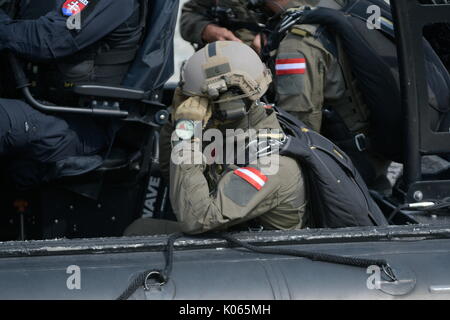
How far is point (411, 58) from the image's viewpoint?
2.36 m

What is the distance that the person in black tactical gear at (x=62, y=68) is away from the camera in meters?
2.64

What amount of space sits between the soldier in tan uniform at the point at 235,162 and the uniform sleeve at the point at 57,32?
46 cm

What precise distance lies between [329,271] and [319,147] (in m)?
0.54

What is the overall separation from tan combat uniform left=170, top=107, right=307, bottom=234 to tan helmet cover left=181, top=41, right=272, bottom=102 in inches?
4.1

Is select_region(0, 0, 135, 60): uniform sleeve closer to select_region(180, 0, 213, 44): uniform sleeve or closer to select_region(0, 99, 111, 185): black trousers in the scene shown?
select_region(0, 99, 111, 185): black trousers

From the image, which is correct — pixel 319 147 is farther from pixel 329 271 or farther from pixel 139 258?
pixel 139 258

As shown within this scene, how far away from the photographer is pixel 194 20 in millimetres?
3754

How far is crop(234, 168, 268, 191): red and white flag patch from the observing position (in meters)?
2.28

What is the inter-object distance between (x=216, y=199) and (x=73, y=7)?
89 cm

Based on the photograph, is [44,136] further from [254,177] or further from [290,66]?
[290,66]

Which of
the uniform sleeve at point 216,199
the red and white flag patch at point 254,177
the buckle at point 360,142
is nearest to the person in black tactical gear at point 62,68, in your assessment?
the uniform sleeve at point 216,199

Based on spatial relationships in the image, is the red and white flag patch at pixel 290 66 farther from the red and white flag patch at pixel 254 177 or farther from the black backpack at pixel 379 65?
the red and white flag patch at pixel 254 177

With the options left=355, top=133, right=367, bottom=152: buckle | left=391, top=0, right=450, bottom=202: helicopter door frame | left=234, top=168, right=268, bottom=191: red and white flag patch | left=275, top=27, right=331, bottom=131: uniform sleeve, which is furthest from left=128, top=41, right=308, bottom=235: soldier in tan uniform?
left=355, top=133, right=367, bottom=152: buckle

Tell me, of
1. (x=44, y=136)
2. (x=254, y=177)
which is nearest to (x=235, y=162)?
(x=254, y=177)
